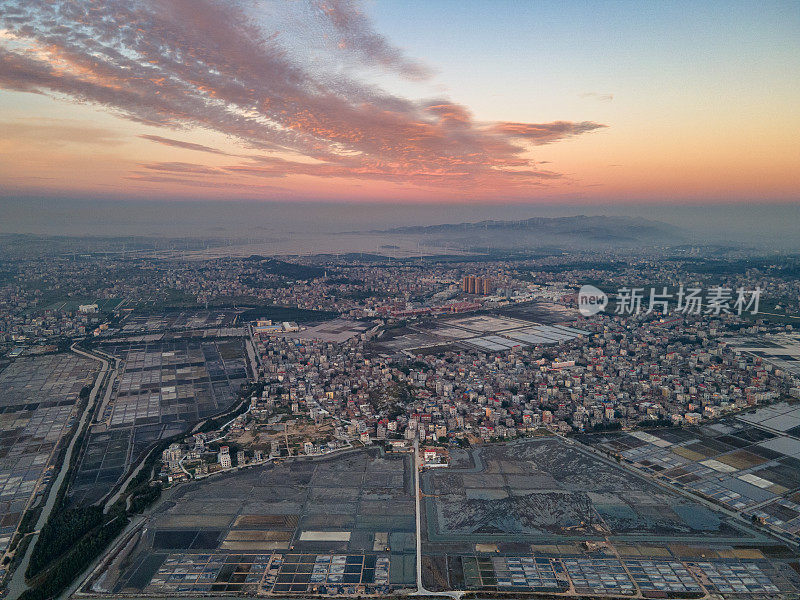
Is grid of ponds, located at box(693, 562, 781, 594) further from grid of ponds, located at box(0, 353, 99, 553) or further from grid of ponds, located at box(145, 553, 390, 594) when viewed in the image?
grid of ponds, located at box(0, 353, 99, 553)

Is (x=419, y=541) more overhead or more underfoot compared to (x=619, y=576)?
more underfoot

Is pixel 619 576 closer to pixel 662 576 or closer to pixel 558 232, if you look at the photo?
pixel 662 576

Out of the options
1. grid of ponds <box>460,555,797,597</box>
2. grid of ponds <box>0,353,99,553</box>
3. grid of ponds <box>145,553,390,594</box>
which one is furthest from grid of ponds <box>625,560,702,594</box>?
grid of ponds <box>0,353,99,553</box>

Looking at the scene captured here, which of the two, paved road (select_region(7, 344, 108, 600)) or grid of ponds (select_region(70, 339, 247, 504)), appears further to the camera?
grid of ponds (select_region(70, 339, 247, 504))

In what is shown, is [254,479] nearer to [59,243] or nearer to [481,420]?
[481,420]

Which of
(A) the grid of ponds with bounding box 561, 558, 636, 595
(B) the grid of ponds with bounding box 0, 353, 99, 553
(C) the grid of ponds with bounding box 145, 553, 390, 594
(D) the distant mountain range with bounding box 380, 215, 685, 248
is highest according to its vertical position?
(D) the distant mountain range with bounding box 380, 215, 685, 248

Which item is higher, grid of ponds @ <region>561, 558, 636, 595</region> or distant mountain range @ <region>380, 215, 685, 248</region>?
distant mountain range @ <region>380, 215, 685, 248</region>

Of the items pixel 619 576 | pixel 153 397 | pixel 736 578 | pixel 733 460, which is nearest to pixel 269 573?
pixel 619 576

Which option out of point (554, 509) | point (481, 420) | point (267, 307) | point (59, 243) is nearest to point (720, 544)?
point (554, 509)

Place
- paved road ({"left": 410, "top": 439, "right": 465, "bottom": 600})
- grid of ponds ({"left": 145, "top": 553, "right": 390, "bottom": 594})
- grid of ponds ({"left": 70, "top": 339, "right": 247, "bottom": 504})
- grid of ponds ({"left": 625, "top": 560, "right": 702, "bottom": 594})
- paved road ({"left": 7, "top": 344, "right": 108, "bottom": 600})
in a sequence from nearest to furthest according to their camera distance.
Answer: paved road ({"left": 410, "top": 439, "right": 465, "bottom": 600}) < grid of ponds ({"left": 625, "top": 560, "right": 702, "bottom": 594}) < grid of ponds ({"left": 145, "top": 553, "right": 390, "bottom": 594}) < paved road ({"left": 7, "top": 344, "right": 108, "bottom": 600}) < grid of ponds ({"left": 70, "top": 339, "right": 247, "bottom": 504})
